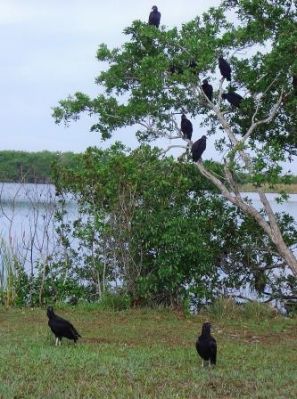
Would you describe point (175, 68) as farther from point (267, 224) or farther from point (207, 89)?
point (267, 224)

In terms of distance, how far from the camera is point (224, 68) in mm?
10852

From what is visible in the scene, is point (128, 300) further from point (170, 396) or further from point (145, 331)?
point (170, 396)

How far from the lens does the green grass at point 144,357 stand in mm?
6426

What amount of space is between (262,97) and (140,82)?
192 centimetres

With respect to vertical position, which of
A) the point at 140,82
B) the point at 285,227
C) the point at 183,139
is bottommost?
the point at 285,227

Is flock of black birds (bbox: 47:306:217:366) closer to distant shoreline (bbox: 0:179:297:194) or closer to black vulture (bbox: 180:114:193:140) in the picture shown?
distant shoreline (bbox: 0:179:297:194)

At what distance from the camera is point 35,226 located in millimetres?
12484

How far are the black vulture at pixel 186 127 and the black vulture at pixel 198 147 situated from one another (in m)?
0.36

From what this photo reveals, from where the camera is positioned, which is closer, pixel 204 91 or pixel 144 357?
pixel 144 357

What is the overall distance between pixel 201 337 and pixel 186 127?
14.9 ft

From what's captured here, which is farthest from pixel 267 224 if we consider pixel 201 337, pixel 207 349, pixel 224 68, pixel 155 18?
pixel 207 349

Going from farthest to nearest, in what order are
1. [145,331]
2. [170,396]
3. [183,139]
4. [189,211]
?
[189,211]
[183,139]
[145,331]
[170,396]

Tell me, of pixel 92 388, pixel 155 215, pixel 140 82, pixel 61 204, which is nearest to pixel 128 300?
pixel 155 215

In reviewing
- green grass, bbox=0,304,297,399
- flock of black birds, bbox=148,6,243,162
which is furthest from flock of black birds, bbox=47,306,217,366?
flock of black birds, bbox=148,6,243,162
